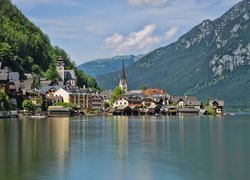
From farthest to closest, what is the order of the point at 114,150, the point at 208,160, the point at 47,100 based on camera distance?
1. the point at 47,100
2. the point at 114,150
3. the point at 208,160

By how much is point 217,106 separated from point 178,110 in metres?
15.5

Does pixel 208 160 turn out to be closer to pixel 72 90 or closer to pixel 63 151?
pixel 63 151

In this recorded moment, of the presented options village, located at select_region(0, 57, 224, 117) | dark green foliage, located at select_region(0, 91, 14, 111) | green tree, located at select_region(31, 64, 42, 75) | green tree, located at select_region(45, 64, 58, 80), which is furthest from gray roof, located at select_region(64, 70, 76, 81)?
dark green foliage, located at select_region(0, 91, 14, 111)

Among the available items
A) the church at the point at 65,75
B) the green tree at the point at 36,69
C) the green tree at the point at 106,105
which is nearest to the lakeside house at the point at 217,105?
the green tree at the point at 106,105

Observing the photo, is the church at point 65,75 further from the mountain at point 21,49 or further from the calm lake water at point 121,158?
the calm lake water at point 121,158

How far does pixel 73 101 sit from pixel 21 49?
22.5m

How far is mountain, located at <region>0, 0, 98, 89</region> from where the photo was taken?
486ft

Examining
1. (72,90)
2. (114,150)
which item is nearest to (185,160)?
(114,150)

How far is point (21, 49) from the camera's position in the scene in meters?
163

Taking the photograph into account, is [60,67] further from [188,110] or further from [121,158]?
[121,158]

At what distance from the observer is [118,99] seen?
561 feet

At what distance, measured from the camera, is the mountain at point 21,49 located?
14812 centimetres

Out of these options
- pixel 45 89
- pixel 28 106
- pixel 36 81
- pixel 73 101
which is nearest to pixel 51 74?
pixel 36 81

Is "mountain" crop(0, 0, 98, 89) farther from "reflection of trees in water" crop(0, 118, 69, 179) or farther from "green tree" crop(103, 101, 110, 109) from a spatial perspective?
"reflection of trees in water" crop(0, 118, 69, 179)
